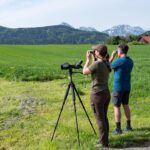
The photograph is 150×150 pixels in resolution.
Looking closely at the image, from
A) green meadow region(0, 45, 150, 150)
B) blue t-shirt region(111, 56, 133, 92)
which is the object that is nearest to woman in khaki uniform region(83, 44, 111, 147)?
green meadow region(0, 45, 150, 150)

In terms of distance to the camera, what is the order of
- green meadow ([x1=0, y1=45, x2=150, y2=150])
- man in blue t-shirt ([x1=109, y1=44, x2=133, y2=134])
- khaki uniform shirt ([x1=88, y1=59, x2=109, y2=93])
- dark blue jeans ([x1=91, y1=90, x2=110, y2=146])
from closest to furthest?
khaki uniform shirt ([x1=88, y1=59, x2=109, y2=93]), dark blue jeans ([x1=91, y1=90, x2=110, y2=146]), green meadow ([x1=0, y1=45, x2=150, y2=150]), man in blue t-shirt ([x1=109, y1=44, x2=133, y2=134])

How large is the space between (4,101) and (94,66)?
6.23m

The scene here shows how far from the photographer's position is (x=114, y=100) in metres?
11.2

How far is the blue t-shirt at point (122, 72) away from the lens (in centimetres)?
1096

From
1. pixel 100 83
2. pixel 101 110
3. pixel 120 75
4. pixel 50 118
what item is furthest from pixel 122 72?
pixel 50 118

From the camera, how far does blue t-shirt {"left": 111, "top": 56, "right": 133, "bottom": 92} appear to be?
36.0 feet

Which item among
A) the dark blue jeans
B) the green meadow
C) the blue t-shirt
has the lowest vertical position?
the green meadow

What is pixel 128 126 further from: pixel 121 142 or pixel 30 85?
pixel 30 85

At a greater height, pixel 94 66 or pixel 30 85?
pixel 94 66

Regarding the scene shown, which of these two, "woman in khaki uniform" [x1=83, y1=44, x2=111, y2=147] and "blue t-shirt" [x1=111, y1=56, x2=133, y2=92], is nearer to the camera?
"woman in khaki uniform" [x1=83, y1=44, x2=111, y2=147]

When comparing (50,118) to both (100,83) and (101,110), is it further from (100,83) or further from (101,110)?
(100,83)

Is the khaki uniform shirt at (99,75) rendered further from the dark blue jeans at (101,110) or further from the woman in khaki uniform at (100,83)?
the dark blue jeans at (101,110)

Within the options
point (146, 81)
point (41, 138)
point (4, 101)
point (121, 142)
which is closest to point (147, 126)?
point (121, 142)

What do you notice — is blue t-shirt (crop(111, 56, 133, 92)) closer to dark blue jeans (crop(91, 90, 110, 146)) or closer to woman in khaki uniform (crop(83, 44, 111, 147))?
woman in khaki uniform (crop(83, 44, 111, 147))
